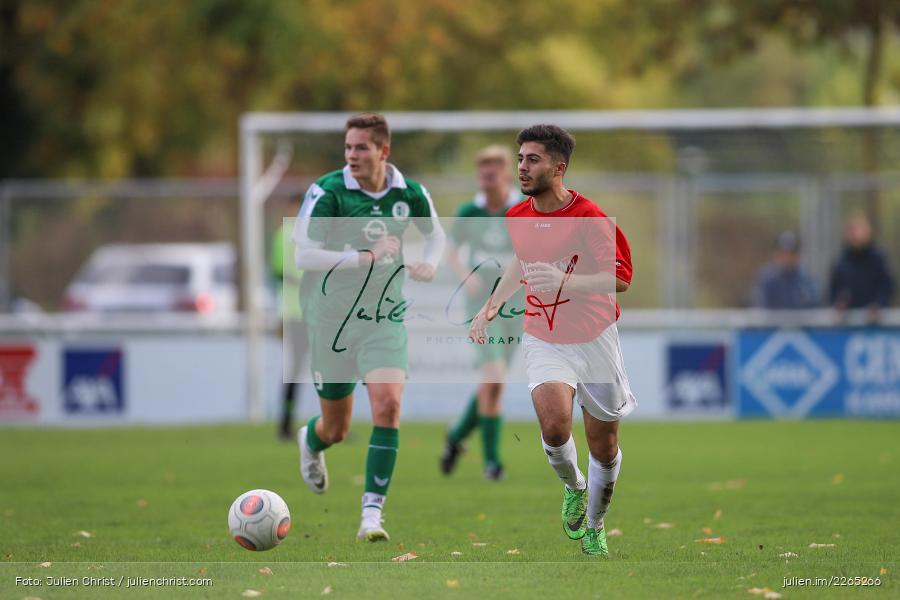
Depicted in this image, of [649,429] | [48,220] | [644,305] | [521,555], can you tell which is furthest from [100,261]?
[521,555]

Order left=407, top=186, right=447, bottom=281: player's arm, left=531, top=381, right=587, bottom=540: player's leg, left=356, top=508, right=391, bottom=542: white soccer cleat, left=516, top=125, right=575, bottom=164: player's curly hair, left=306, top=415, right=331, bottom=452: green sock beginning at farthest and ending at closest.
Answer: left=306, top=415, right=331, bottom=452: green sock, left=407, top=186, right=447, bottom=281: player's arm, left=356, top=508, right=391, bottom=542: white soccer cleat, left=516, top=125, right=575, bottom=164: player's curly hair, left=531, top=381, right=587, bottom=540: player's leg

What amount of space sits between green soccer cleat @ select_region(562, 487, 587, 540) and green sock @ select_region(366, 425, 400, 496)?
1.21m

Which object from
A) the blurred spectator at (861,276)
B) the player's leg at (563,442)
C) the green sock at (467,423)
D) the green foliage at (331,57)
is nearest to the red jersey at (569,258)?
the player's leg at (563,442)

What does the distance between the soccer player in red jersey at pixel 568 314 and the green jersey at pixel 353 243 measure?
1.13 meters

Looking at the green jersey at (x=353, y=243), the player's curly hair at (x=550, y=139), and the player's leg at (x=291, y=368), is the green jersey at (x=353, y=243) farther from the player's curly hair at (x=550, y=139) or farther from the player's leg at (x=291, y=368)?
the player's leg at (x=291, y=368)

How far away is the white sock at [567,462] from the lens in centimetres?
743

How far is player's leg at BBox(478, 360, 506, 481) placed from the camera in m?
11.7

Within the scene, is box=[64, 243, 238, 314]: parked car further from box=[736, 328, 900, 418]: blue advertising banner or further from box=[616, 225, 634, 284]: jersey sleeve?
box=[616, 225, 634, 284]: jersey sleeve

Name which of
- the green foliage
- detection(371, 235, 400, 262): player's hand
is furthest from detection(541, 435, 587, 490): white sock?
the green foliage

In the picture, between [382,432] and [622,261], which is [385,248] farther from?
[622,261]

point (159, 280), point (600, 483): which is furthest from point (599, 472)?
point (159, 280)

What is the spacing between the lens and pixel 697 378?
704 inches

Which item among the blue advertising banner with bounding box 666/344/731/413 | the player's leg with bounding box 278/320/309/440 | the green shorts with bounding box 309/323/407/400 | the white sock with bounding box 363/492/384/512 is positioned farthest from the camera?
the blue advertising banner with bounding box 666/344/731/413

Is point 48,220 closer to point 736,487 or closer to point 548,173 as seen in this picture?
point 736,487
